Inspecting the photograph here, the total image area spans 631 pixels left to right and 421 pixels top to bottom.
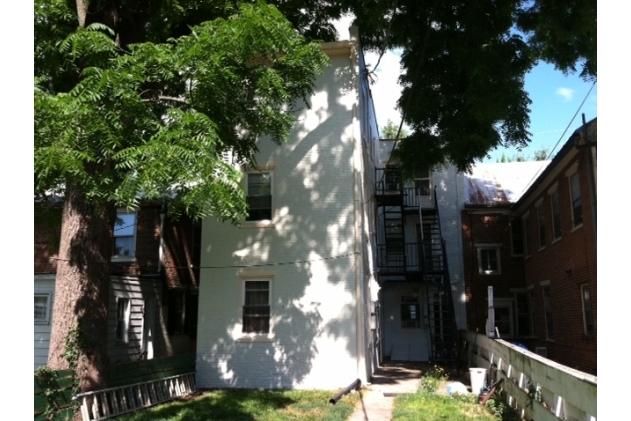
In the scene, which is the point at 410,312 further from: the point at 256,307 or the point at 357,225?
the point at 256,307

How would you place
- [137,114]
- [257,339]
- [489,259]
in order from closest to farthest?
[137,114]
[257,339]
[489,259]

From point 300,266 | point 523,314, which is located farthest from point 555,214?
point 300,266

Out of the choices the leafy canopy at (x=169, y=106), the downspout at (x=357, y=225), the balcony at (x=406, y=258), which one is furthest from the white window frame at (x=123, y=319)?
the balcony at (x=406, y=258)

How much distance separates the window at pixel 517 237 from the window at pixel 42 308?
17.6 m

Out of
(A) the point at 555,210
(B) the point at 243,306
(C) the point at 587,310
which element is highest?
(A) the point at 555,210

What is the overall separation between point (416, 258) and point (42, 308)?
547 inches

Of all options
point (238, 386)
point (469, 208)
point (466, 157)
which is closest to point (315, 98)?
point (466, 157)

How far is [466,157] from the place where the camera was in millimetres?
13375

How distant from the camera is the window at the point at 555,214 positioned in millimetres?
17469

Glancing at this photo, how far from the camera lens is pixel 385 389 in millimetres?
13648

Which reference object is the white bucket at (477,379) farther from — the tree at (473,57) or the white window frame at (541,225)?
the white window frame at (541,225)

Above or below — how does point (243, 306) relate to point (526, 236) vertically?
below

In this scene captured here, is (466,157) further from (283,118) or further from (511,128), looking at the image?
(283,118)

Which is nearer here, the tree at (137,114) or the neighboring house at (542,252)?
the tree at (137,114)
